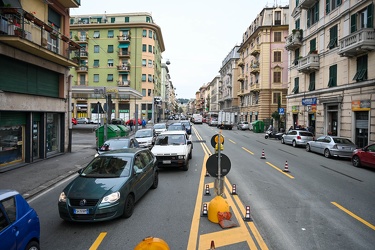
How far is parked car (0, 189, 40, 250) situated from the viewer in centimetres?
365

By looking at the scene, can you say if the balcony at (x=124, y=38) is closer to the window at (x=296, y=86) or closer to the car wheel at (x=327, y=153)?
the window at (x=296, y=86)

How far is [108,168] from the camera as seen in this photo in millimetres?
7234

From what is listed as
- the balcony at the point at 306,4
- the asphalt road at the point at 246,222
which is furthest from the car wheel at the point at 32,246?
the balcony at the point at 306,4

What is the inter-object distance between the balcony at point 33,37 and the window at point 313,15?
23.7 m

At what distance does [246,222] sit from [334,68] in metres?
23.0

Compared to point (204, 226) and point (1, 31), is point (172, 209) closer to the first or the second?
point (204, 226)

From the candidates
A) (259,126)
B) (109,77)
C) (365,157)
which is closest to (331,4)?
(365,157)

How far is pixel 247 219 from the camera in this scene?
6.15 meters

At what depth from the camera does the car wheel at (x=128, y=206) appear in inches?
247

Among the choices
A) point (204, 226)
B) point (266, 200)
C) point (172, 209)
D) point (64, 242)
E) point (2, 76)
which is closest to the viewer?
point (64, 242)

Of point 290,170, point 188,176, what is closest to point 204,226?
point 188,176

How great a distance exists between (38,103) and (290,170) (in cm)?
1296

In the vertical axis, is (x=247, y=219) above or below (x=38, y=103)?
below

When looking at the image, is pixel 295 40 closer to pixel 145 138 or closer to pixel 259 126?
pixel 259 126
